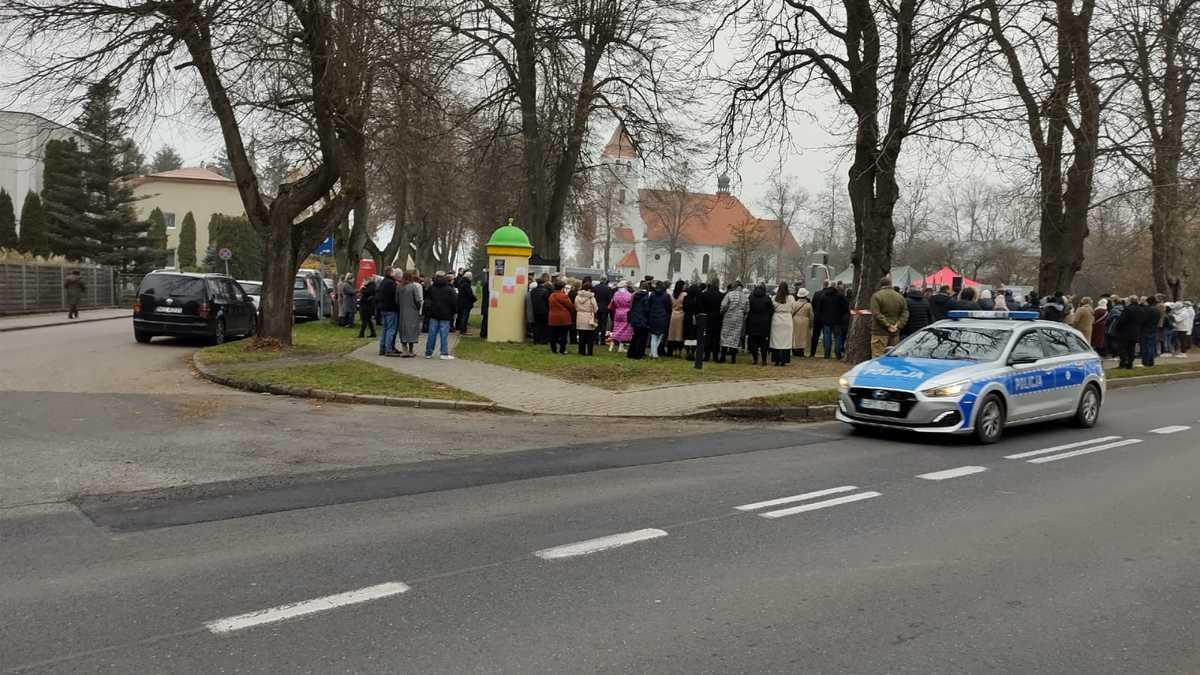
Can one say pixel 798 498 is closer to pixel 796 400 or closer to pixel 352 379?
pixel 796 400

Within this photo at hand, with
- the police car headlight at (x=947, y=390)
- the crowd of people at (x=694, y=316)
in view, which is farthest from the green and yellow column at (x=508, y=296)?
the police car headlight at (x=947, y=390)

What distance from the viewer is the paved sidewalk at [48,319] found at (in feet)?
85.7

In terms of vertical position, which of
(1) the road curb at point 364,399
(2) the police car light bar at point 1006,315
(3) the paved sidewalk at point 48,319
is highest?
(2) the police car light bar at point 1006,315

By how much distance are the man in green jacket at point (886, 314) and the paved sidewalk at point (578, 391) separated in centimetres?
170

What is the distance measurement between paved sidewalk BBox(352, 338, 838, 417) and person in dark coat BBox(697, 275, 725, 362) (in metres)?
2.77

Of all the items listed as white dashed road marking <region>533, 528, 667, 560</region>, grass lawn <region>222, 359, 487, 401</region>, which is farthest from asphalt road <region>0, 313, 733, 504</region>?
white dashed road marking <region>533, 528, 667, 560</region>

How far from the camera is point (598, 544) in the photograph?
230 inches

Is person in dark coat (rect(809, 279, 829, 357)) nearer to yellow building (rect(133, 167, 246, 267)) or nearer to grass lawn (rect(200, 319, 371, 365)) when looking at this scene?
grass lawn (rect(200, 319, 371, 365))

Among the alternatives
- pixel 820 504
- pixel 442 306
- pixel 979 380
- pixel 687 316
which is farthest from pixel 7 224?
pixel 820 504

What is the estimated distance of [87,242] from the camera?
48031 mm

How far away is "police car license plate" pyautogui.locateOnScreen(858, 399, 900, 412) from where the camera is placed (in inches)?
413

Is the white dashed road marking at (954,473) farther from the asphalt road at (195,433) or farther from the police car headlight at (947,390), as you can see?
the asphalt road at (195,433)

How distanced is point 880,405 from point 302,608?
787 cm

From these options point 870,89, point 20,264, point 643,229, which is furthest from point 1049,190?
point 643,229
